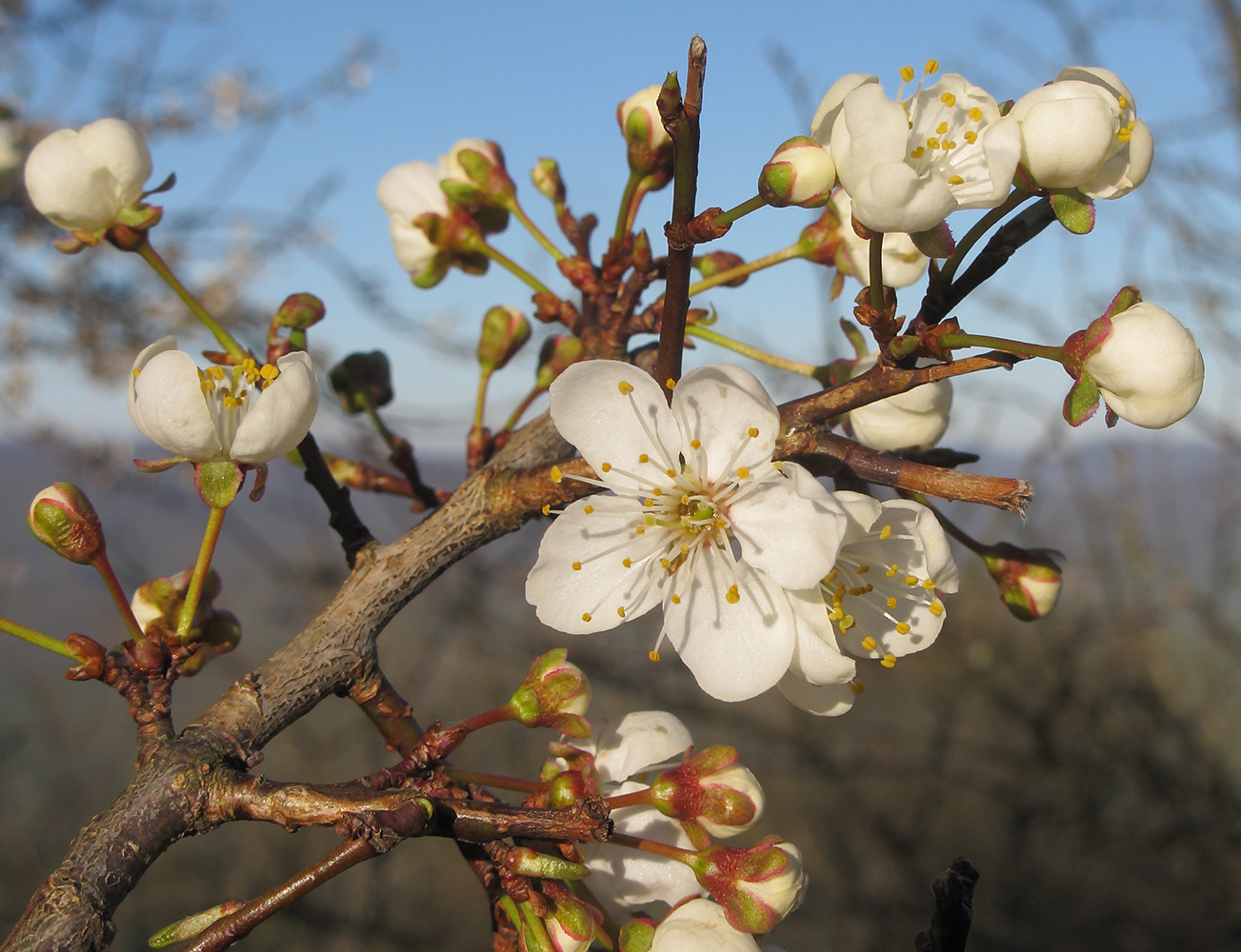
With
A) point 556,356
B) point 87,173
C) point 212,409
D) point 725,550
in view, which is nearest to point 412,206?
point 556,356

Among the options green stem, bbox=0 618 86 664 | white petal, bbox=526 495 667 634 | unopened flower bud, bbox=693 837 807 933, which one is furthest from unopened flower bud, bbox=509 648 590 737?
green stem, bbox=0 618 86 664

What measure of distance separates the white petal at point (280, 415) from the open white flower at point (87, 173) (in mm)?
421

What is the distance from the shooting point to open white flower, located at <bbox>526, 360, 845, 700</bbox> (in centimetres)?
92

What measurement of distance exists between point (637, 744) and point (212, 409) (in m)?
0.63

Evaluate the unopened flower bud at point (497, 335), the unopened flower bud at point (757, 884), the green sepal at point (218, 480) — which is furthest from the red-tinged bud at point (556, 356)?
the unopened flower bud at point (757, 884)

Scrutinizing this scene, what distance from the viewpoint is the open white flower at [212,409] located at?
95cm

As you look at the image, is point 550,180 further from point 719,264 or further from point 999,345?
point 999,345

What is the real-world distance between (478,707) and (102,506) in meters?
2.66

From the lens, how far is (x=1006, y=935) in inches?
177

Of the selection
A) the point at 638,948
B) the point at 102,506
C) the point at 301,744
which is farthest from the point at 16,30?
the point at 638,948

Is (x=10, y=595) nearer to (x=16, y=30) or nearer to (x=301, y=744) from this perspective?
(x=301, y=744)

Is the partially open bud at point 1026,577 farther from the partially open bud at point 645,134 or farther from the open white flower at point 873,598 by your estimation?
the partially open bud at point 645,134

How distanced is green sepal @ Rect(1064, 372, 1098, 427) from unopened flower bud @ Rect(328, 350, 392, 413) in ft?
3.58

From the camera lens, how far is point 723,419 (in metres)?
0.98
